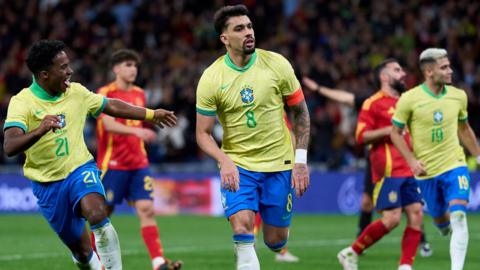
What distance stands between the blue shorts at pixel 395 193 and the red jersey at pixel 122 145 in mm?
2937

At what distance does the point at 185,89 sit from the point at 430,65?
48.7 feet

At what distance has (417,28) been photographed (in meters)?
25.7

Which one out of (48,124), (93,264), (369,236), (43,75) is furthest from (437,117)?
(48,124)

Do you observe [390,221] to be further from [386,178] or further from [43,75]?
[43,75]

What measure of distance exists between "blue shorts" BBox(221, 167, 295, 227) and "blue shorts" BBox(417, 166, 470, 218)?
2528 millimetres

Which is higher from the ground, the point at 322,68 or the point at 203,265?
the point at 322,68

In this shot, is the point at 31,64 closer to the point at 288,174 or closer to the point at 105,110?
the point at 105,110

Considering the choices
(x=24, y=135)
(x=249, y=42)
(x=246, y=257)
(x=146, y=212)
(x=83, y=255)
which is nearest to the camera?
(x=24, y=135)

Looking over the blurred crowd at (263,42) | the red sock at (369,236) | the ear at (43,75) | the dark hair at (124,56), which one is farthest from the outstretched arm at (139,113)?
the blurred crowd at (263,42)

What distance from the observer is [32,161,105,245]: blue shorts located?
9.25 m


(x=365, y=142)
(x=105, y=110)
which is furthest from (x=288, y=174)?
(x=365, y=142)

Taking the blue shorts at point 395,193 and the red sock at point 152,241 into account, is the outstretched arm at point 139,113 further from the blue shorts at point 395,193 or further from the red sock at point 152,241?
the blue shorts at point 395,193

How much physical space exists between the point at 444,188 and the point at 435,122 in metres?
0.73

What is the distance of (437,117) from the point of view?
11391 mm
